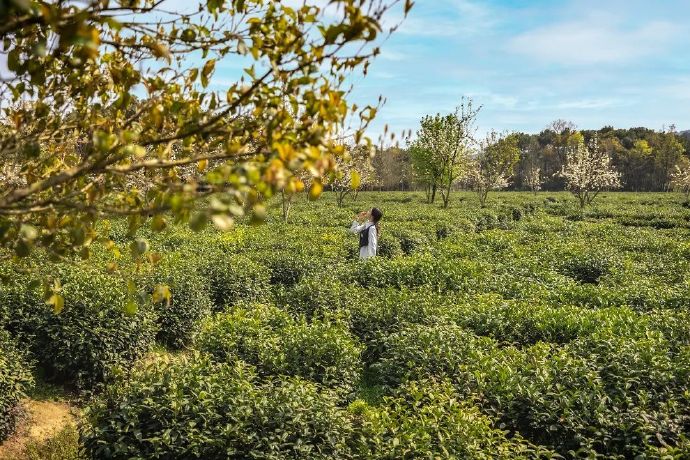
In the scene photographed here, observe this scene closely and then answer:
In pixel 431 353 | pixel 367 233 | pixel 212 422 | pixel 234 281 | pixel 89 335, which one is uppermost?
pixel 367 233

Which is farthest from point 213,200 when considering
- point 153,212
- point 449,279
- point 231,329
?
point 449,279

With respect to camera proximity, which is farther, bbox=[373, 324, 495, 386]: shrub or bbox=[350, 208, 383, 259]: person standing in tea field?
bbox=[350, 208, 383, 259]: person standing in tea field

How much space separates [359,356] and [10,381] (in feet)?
14.7

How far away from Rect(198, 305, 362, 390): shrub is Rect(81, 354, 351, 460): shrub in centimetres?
118

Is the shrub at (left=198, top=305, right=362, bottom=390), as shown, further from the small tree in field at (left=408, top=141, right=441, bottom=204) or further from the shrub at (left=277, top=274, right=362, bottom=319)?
the small tree in field at (left=408, top=141, right=441, bottom=204)

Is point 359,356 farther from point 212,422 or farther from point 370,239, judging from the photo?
point 370,239

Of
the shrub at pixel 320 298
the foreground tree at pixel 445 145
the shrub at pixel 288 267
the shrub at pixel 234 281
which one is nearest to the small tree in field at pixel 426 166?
the foreground tree at pixel 445 145

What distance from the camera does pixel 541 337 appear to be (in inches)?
313

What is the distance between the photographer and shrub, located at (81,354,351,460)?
444cm

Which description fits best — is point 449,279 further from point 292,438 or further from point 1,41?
point 1,41

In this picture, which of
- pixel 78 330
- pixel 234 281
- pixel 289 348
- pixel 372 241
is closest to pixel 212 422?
pixel 289 348

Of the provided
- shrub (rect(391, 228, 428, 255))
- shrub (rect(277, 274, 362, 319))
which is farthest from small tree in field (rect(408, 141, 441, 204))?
shrub (rect(277, 274, 362, 319))

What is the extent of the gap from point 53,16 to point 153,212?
765 millimetres

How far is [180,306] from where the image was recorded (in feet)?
30.4
